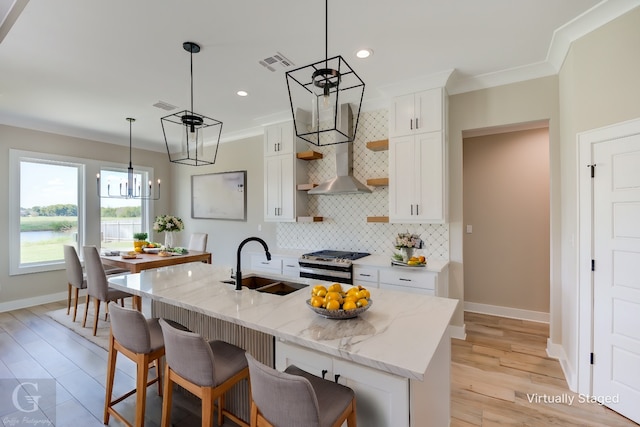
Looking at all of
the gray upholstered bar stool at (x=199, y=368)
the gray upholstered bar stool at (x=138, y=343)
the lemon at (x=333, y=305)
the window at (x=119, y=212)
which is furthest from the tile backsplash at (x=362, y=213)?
the window at (x=119, y=212)

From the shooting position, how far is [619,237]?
2146mm

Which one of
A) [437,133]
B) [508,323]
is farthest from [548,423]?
[437,133]

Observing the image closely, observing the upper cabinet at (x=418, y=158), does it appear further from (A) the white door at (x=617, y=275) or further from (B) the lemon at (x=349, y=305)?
(B) the lemon at (x=349, y=305)

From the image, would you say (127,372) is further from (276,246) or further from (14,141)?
(14,141)

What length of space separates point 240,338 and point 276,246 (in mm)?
3015

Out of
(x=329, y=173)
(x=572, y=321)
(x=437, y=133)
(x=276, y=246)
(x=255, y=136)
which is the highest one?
(x=255, y=136)

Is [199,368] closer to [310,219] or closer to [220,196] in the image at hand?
[310,219]

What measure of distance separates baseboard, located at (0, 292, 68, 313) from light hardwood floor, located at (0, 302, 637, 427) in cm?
77

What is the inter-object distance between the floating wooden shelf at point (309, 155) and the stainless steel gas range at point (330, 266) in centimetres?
142

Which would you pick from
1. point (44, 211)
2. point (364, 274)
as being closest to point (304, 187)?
point (364, 274)

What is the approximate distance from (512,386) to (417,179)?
6.87 feet

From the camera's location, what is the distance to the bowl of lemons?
1.50 metres

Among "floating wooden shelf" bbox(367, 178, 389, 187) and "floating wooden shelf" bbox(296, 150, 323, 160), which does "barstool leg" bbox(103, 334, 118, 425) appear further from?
"floating wooden shelf" bbox(296, 150, 323, 160)

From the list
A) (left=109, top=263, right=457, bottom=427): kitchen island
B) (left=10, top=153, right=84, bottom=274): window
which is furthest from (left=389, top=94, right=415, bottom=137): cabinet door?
(left=10, top=153, right=84, bottom=274): window
